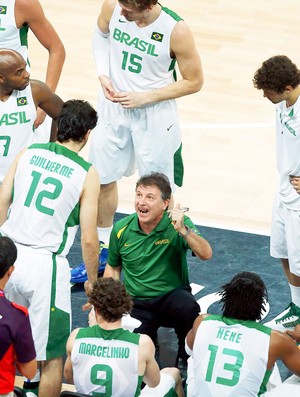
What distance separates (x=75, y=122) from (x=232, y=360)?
1631mm

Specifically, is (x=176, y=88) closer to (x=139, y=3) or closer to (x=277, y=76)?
(x=139, y=3)

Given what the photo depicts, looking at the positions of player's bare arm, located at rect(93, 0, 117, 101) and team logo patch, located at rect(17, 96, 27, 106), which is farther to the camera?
player's bare arm, located at rect(93, 0, 117, 101)

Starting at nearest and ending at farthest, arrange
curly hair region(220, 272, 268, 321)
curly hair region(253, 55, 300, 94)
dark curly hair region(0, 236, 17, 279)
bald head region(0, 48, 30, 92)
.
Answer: dark curly hair region(0, 236, 17, 279) → curly hair region(220, 272, 268, 321) → curly hair region(253, 55, 300, 94) → bald head region(0, 48, 30, 92)

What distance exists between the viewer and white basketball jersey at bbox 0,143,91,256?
5.89 metres

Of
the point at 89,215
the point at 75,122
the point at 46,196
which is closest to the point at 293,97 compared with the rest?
the point at 75,122

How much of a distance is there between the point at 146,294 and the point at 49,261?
0.76 meters

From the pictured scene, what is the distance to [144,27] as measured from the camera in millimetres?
7062

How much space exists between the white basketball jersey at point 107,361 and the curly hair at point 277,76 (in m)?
1.83

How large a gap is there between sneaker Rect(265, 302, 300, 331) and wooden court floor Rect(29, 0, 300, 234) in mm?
1400

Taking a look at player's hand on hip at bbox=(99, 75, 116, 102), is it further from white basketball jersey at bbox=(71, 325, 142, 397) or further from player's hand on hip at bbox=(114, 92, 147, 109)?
white basketball jersey at bbox=(71, 325, 142, 397)

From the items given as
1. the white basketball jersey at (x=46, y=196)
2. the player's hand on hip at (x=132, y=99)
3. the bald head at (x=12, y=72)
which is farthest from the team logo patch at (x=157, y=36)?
the white basketball jersey at (x=46, y=196)

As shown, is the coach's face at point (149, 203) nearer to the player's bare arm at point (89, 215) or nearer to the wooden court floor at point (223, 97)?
the player's bare arm at point (89, 215)

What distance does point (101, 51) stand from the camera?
7441 millimetres

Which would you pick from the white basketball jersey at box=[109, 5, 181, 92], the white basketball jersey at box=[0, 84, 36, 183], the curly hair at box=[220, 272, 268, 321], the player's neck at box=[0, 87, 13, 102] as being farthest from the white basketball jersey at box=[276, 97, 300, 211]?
the player's neck at box=[0, 87, 13, 102]
